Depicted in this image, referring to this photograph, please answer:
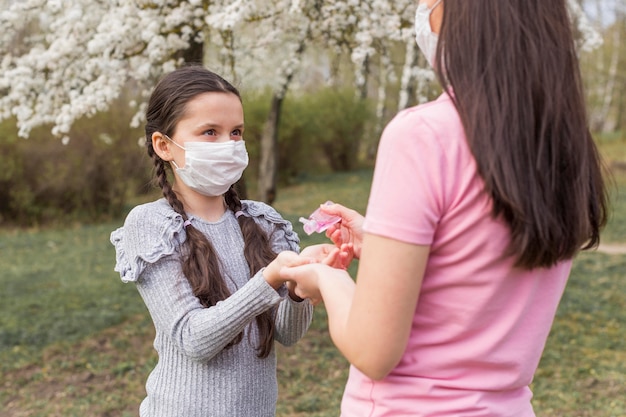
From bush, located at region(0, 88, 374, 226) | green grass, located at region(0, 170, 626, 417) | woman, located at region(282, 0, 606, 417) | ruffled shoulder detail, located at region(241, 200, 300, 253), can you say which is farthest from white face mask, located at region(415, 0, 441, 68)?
bush, located at region(0, 88, 374, 226)

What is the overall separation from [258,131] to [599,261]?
9542 millimetres

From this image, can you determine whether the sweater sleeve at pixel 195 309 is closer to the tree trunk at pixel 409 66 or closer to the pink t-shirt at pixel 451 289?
the pink t-shirt at pixel 451 289

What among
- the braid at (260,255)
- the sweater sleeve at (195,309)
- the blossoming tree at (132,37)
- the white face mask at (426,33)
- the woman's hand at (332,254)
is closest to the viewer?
the white face mask at (426,33)

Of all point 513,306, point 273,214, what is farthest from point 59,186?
point 513,306

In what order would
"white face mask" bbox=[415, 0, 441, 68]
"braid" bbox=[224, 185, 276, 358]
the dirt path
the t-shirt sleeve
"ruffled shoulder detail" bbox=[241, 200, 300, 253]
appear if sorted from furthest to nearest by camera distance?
1. the dirt path
2. "ruffled shoulder detail" bbox=[241, 200, 300, 253]
3. "braid" bbox=[224, 185, 276, 358]
4. "white face mask" bbox=[415, 0, 441, 68]
5. the t-shirt sleeve

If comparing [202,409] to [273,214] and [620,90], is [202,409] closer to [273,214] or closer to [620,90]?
[273,214]

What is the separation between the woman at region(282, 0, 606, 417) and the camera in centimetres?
123

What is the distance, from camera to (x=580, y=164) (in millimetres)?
1290

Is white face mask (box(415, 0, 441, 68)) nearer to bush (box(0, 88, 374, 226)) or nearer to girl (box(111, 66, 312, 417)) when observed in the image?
girl (box(111, 66, 312, 417))

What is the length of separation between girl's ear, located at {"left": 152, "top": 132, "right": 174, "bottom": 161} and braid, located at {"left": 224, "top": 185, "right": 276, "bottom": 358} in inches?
9.8

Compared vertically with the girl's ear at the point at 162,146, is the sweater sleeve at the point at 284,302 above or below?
below

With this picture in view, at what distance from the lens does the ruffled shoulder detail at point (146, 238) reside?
6.13 feet

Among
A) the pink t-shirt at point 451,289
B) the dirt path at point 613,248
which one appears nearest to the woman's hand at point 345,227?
the pink t-shirt at point 451,289

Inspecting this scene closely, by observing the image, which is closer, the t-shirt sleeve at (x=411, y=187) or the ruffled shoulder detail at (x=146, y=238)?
the t-shirt sleeve at (x=411, y=187)
